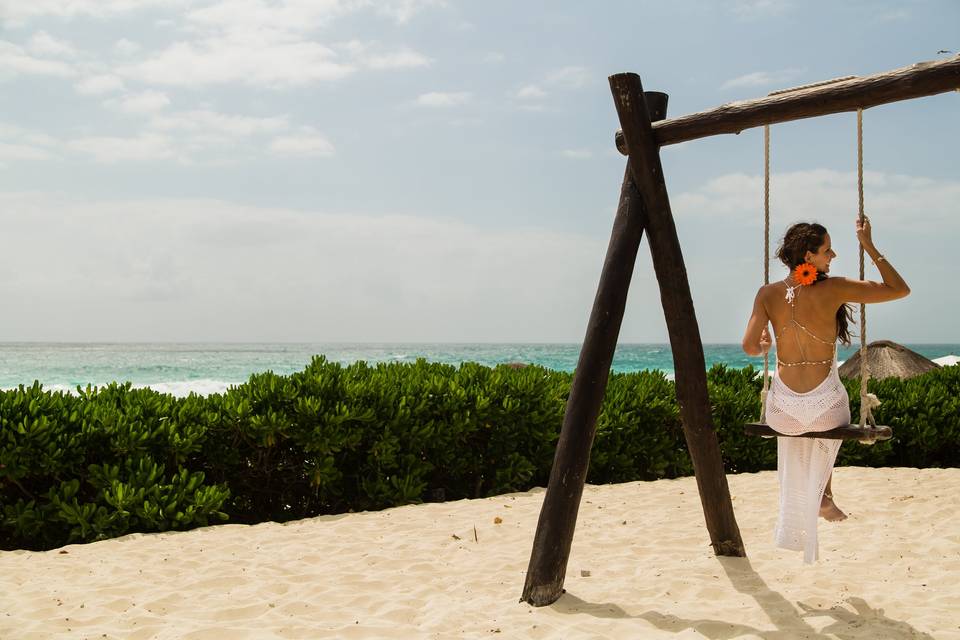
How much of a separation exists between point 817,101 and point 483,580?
351 centimetres

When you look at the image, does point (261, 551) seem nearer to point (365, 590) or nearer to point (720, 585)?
point (365, 590)

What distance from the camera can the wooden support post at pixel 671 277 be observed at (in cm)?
496

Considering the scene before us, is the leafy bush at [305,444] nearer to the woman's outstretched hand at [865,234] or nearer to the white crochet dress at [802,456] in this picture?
the white crochet dress at [802,456]

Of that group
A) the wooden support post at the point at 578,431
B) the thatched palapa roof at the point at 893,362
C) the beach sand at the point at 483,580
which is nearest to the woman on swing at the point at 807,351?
the beach sand at the point at 483,580

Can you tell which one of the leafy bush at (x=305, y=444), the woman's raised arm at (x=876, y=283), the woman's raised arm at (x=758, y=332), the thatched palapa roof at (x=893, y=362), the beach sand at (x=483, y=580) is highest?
the woman's raised arm at (x=876, y=283)

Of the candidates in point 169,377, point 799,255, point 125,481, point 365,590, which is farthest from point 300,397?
point 169,377

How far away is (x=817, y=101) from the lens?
4703mm

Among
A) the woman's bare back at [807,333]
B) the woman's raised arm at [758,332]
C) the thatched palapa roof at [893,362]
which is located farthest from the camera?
the thatched palapa roof at [893,362]

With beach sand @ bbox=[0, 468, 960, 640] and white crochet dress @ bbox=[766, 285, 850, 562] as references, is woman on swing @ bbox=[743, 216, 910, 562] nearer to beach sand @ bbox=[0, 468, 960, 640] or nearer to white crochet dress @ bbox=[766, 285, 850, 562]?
white crochet dress @ bbox=[766, 285, 850, 562]

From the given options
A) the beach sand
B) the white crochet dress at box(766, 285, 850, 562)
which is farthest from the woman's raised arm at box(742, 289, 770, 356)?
the beach sand

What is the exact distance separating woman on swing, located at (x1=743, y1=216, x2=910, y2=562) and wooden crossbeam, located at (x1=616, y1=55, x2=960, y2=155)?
670mm

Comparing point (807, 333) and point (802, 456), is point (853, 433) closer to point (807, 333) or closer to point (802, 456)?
point (802, 456)

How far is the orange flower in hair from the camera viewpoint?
15.3 ft

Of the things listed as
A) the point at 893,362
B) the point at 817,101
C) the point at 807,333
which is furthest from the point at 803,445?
the point at 893,362
